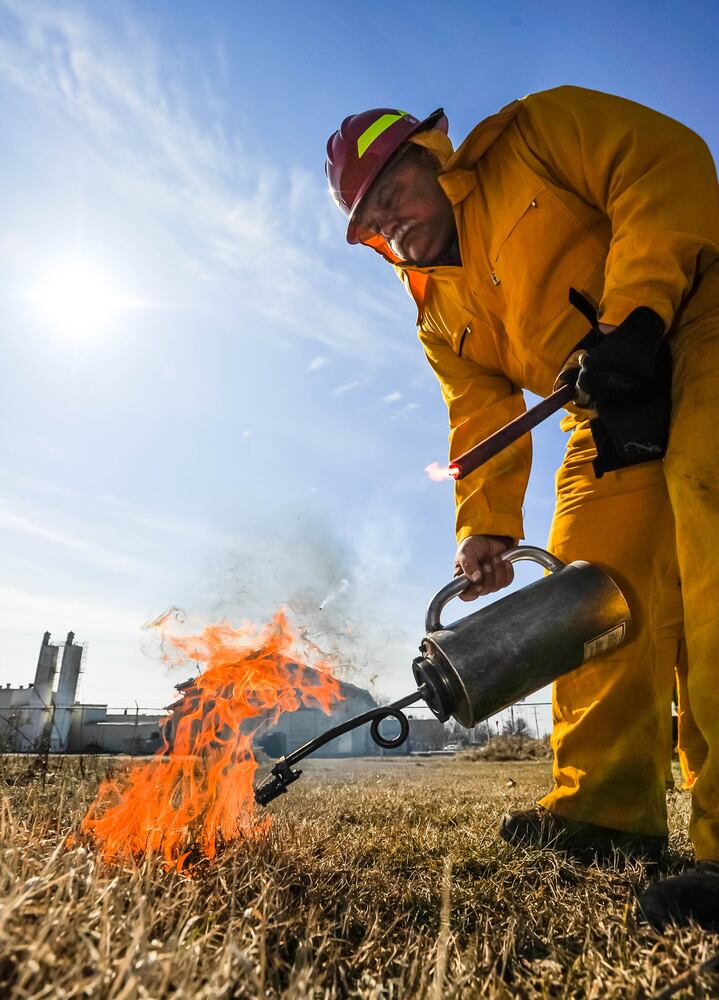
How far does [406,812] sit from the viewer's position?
313cm

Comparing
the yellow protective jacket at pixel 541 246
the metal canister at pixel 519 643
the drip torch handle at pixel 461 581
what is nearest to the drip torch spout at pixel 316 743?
the metal canister at pixel 519 643

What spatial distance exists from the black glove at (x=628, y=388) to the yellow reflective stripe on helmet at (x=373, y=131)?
5.10ft

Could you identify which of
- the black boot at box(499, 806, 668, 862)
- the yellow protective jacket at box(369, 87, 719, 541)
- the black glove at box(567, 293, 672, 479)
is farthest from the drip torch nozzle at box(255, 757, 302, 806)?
the black glove at box(567, 293, 672, 479)

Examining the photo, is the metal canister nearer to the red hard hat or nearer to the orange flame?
the orange flame

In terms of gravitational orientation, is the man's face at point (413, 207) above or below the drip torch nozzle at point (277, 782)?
above

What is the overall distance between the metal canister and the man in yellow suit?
0.29 metres

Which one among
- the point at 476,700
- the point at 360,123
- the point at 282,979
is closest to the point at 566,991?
the point at 282,979

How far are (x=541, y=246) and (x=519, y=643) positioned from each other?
1.61 meters

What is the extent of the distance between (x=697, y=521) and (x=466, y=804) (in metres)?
2.51

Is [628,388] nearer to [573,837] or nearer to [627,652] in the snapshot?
[627,652]

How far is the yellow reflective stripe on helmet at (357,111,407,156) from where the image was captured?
2.92 m

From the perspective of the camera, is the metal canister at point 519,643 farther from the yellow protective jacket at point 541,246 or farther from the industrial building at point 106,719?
the industrial building at point 106,719

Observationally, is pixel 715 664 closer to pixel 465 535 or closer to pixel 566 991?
pixel 566 991

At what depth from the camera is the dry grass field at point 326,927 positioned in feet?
2.86
